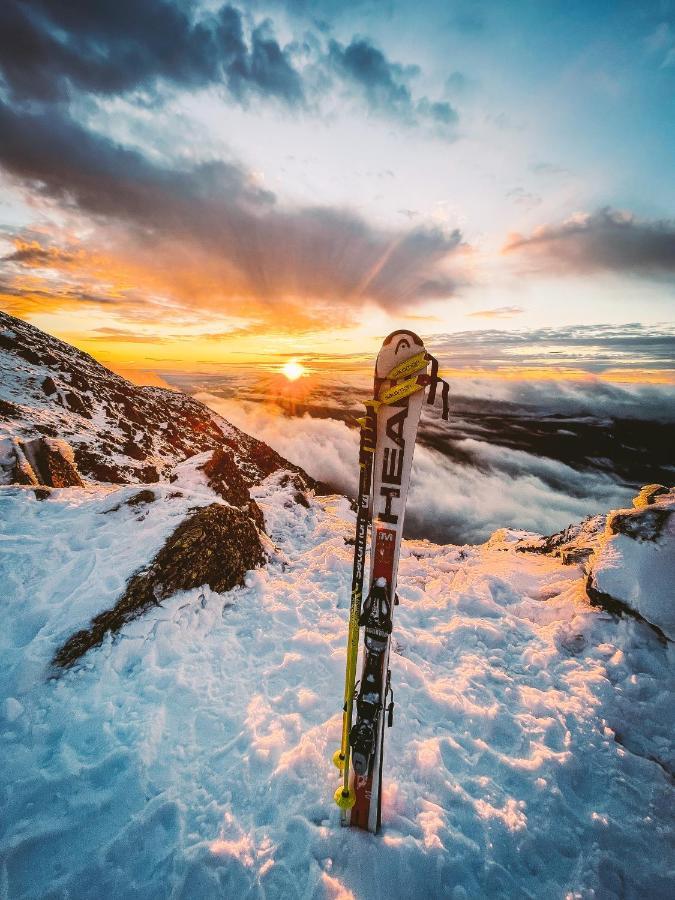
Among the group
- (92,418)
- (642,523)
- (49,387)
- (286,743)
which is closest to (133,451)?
(92,418)

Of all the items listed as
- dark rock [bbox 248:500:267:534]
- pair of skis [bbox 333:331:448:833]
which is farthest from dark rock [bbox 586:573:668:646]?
dark rock [bbox 248:500:267:534]

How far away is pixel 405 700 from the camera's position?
6723 mm

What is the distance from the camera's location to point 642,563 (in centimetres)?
853

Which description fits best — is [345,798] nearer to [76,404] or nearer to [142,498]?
[142,498]

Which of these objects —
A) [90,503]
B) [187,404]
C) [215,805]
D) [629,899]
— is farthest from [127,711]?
[187,404]

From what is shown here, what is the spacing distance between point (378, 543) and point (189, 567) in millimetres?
6243

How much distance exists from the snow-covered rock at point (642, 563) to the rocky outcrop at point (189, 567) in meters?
9.92

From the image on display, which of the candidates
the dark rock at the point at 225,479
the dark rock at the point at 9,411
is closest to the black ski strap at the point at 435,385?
the dark rock at the point at 225,479

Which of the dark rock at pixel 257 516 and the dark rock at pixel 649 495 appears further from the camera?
the dark rock at pixel 257 516

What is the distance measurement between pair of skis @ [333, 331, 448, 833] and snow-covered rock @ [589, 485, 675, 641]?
25.4 ft

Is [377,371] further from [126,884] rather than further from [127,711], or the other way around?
[127,711]

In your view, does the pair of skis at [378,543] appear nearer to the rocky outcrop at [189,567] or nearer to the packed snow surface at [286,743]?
the packed snow surface at [286,743]

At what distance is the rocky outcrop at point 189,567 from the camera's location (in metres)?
6.50

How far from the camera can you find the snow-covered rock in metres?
7.89
